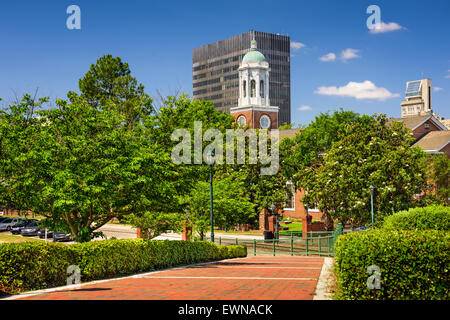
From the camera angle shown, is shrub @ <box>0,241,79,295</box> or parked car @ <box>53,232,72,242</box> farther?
parked car @ <box>53,232,72,242</box>

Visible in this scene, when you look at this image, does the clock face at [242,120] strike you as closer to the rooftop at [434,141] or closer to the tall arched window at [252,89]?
the tall arched window at [252,89]

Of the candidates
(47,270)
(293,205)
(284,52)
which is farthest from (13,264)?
(284,52)

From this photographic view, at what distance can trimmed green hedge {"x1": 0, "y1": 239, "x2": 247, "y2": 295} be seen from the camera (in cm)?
1159

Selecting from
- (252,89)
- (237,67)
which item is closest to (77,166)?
(252,89)

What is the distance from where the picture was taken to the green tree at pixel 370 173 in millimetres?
38469

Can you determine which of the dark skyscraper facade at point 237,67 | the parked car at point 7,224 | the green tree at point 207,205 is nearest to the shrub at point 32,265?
the green tree at point 207,205

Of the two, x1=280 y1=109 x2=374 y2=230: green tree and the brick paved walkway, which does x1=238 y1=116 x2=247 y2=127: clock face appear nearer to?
x1=280 y1=109 x2=374 y2=230: green tree

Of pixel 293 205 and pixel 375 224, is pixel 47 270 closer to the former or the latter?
pixel 375 224

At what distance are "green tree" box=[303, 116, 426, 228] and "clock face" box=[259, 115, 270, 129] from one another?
30.1 metres

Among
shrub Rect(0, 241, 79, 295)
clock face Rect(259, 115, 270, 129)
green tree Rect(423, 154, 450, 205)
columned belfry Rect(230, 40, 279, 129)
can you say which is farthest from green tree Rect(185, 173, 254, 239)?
clock face Rect(259, 115, 270, 129)

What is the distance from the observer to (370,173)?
3947cm

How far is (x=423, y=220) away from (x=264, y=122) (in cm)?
5349

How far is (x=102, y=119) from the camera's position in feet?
63.1
